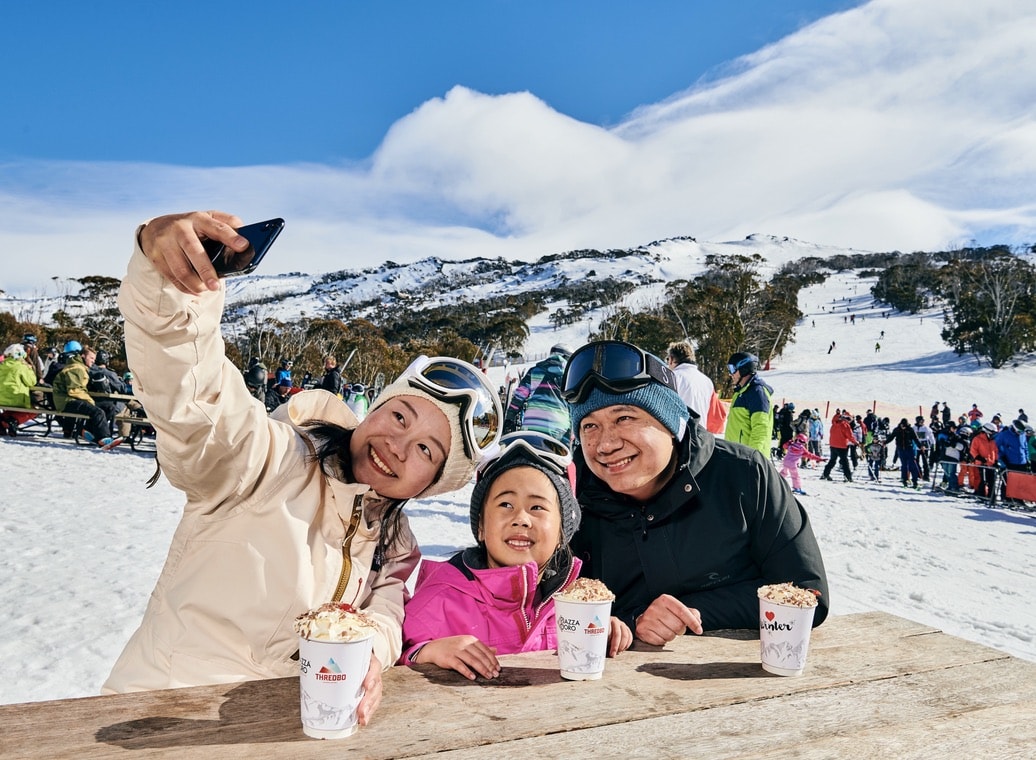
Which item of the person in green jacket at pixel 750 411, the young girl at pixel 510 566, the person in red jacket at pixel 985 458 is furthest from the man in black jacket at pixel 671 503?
the person in red jacket at pixel 985 458

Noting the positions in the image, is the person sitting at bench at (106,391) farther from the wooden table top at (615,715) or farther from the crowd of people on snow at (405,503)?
the wooden table top at (615,715)

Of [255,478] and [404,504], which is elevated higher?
[255,478]

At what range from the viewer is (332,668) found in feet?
3.96

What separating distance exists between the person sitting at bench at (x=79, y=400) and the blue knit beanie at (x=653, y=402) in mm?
10783

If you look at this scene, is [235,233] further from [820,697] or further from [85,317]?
[85,317]

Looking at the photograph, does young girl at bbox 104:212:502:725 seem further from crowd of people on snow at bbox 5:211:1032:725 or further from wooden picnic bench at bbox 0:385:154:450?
wooden picnic bench at bbox 0:385:154:450

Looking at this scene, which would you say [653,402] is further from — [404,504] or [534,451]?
[404,504]

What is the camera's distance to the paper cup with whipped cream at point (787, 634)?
1.61m

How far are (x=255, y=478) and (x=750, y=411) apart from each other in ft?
18.2

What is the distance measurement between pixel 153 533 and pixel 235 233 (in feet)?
18.6

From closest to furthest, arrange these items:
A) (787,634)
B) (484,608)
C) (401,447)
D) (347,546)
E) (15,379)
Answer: (787,634) → (347,546) → (401,447) → (484,608) → (15,379)

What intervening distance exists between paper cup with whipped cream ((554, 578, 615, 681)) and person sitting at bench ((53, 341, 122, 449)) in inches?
444

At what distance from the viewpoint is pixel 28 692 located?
3078mm

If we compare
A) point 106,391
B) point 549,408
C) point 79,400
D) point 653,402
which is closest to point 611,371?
point 653,402
